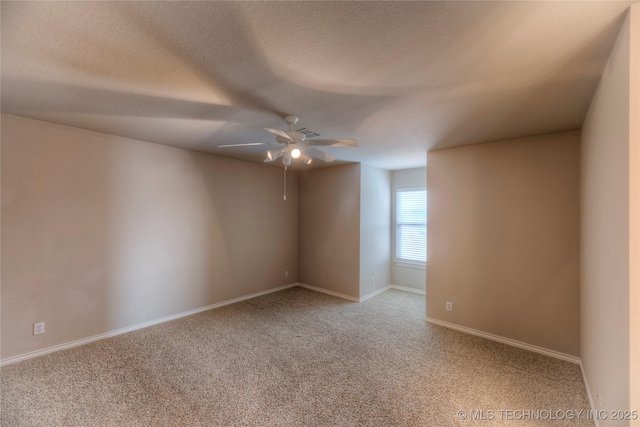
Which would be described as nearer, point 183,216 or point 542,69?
point 542,69

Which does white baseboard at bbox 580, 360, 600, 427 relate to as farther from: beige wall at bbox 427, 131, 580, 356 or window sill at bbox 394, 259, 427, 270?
window sill at bbox 394, 259, 427, 270

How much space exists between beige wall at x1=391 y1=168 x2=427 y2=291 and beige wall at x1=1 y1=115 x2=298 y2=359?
9.10 ft

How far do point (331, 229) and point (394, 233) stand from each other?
1415 mm

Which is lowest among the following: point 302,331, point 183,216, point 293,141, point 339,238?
point 302,331

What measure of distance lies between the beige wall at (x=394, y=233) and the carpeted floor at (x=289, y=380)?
169cm

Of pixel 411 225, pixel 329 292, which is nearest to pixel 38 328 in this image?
pixel 329 292

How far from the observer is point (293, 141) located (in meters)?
2.40

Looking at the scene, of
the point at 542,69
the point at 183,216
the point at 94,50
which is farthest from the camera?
the point at 183,216

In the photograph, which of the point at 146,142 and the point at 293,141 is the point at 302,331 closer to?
the point at 293,141

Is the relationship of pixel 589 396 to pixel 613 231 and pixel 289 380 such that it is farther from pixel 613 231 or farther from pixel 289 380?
pixel 289 380

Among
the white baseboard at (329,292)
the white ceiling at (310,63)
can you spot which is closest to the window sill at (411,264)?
the white baseboard at (329,292)

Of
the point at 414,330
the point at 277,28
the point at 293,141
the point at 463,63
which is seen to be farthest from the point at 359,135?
the point at 414,330

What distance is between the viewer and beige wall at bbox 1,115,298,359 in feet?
8.81
